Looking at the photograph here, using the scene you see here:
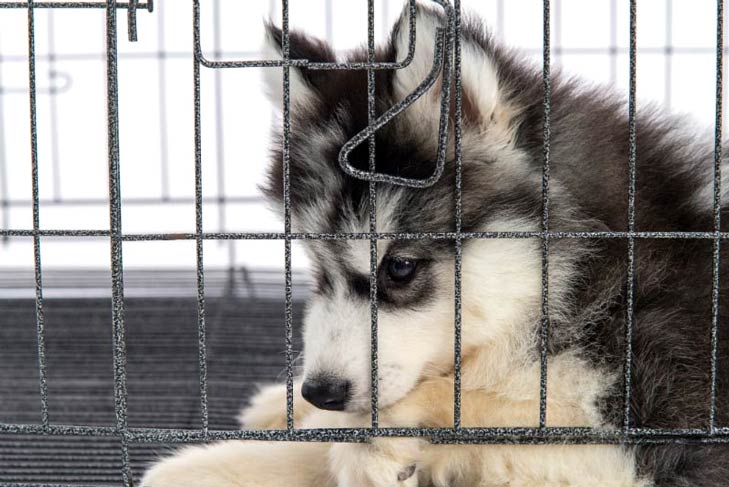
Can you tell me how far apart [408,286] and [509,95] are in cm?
56

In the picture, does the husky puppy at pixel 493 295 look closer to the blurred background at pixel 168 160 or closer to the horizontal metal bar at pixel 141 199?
the blurred background at pixel 168 160

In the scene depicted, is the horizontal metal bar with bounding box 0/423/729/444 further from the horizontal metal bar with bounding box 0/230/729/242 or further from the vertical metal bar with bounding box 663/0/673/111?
the vertical metal bar with bounding box 663/0/673/111

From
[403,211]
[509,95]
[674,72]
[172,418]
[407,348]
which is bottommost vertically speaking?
[172,418]

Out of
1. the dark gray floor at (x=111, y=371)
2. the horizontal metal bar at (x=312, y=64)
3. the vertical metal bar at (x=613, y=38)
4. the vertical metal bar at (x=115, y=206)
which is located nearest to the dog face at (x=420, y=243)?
the horizontal metal bar at (x=312, y=64)

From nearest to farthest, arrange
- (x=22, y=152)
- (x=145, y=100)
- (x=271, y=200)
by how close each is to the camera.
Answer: (x=271, y=200) < (x=145, y=100) < (x=22, y=152)

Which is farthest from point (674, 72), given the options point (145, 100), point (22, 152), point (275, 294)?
point (22, 152)

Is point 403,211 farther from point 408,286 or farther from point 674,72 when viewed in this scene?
point 674,72

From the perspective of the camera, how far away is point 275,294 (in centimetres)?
532

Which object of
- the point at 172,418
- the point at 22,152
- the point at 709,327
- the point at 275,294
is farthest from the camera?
the point at 22,152

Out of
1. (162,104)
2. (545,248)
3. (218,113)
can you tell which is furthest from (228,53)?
(545,248)

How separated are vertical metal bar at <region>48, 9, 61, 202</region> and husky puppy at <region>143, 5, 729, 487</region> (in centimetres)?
342

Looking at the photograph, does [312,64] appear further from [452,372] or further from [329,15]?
[329,15]

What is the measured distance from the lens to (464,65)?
7.44 feet

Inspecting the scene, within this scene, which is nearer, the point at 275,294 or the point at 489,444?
the point at 489,444
